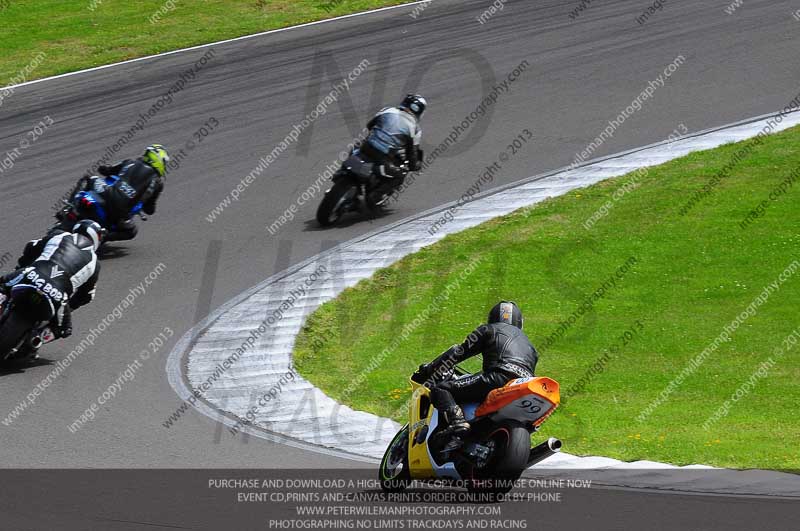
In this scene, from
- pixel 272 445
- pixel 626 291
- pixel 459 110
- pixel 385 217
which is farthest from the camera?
pixel 459 110

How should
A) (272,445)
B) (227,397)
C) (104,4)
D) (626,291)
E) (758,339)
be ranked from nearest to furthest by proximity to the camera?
(272,445) < (227,397) < (758,339) < (626,291) < (104,4)

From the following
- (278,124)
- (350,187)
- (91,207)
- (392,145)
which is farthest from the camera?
(278,124)

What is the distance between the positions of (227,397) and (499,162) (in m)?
9.36

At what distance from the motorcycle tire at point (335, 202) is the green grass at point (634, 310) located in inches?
76.3

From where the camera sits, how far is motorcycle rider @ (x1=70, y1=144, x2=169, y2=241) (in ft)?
53.0

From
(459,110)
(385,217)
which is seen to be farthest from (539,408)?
(459,110)

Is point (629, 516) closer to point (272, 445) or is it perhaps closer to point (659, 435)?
point (659, 435)

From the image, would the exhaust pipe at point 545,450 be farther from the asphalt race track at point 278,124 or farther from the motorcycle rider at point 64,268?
the motorcycle rider at point 64,268

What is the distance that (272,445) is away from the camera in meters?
10.6

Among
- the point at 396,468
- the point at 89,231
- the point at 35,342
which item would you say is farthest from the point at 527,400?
the point at 89,231

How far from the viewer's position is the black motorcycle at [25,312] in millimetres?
12102

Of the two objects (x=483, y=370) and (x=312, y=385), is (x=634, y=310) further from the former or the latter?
(x=483, y=370)

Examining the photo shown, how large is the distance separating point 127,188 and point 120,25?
1363cm

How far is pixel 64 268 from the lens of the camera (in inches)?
496
